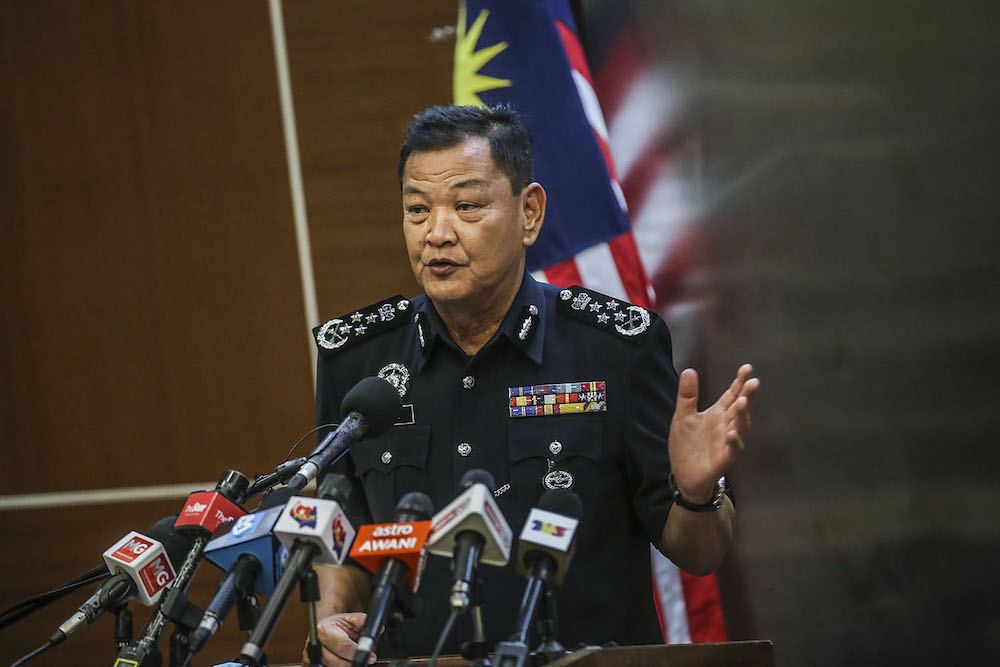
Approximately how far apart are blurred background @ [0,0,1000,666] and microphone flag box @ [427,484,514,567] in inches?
42.1

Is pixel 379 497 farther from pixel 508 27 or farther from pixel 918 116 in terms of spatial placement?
pixel 508 27

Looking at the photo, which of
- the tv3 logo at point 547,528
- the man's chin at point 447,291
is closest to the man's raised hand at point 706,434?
the tv3 logo at point 547,528

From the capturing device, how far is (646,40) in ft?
9.67

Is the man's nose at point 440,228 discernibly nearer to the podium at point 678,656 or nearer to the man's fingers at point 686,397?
the man's fingers at point 686,397

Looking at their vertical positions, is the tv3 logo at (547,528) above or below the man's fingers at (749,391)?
below

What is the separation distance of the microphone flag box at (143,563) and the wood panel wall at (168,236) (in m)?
1.92

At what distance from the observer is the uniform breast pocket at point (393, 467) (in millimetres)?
2068

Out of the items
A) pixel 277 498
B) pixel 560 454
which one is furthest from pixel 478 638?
pixel 560 454

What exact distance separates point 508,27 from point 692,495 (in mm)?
1633

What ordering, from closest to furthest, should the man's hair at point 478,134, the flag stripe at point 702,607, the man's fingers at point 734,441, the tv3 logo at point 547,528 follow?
the tv3 logo at point 547,528
the man's fingers at point 734,441
the man's hair at point 478,134
the flag stripe at point 702,607

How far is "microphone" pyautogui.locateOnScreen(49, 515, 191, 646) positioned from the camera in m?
1.36

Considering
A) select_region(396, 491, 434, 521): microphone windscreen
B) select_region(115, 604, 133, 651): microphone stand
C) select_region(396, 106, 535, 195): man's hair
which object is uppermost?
select_region(396, 106, 535, 195): man's hair

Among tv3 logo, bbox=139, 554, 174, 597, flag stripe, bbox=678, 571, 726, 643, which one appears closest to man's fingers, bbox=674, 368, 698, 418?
tv3 logo, bbox=139, 554, 174, 597

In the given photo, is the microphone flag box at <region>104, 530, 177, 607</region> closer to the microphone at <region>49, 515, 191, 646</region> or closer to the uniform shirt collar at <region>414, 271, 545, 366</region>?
the microphone at <region>49, 515, 191, 646</region>
